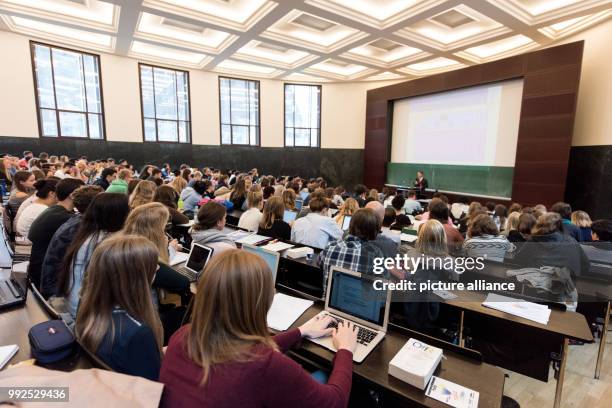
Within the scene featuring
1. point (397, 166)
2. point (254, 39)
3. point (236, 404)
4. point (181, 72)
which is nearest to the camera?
point (236, 404)

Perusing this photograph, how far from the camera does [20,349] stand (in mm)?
1435

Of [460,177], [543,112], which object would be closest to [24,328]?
[543,112]

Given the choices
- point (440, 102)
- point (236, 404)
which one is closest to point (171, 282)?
point (236, 404)

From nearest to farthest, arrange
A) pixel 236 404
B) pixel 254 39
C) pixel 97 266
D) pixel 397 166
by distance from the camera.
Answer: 1. pixel 236 404
2. pixel 97 266
3. pixel 254 39
4. pixel 397 166

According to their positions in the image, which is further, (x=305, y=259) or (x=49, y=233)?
(x=305, y=259)

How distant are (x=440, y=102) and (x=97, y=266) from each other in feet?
35.9

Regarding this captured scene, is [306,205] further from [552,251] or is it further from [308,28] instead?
[308,28]

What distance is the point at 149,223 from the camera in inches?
88.2

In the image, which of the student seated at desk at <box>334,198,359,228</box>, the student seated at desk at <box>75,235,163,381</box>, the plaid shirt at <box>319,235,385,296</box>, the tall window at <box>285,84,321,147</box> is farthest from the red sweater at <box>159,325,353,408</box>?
the tall window at <box>285,84,321,147</box>

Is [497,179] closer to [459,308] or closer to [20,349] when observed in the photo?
[459,308]

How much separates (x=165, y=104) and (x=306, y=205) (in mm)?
7862

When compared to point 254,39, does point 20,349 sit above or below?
below

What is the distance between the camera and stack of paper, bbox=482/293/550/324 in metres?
2.02

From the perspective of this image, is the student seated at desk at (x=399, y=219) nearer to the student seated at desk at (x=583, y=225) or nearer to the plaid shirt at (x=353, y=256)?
the student seated at desk at (x=583, y=225)
